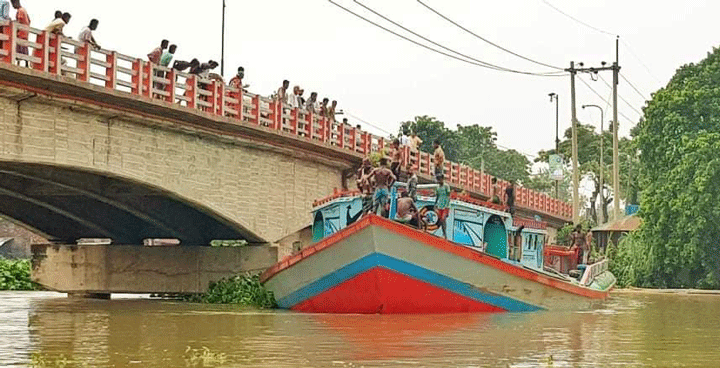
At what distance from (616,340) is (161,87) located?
38.8ft

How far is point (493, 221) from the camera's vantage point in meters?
26.4

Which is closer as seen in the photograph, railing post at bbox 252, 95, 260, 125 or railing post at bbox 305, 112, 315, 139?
railing post at bbox 252, 95, 260, 125

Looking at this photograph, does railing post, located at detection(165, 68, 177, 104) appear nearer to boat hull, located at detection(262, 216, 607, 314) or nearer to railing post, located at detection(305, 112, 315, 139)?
boat hull, located at detection(262, 216, 607, 314)

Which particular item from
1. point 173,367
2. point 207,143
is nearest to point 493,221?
point 207,143

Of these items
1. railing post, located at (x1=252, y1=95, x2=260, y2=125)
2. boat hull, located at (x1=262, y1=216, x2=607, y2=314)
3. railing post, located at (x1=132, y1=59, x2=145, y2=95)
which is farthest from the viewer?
railing post, located at (x1=252, y1=95, x2=260, y2=125)

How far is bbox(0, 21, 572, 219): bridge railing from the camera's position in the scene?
21.5m

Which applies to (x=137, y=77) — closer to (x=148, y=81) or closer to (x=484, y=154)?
(x=148, y=81)

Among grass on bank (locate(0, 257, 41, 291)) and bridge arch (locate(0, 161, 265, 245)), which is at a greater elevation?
bridge arch (locate(0, 161, 265, 245))

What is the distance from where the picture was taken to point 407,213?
23.2 m

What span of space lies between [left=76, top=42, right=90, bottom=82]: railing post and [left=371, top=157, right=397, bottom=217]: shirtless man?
5276mm

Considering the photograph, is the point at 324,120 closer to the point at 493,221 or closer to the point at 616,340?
the point at 493,221

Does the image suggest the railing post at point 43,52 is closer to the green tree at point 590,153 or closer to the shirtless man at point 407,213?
the shirtless man at point 407,213

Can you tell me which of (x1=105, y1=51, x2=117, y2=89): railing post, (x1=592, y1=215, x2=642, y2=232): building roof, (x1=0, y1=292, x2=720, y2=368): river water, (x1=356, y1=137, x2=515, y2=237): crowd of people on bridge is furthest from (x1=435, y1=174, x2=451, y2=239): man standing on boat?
(x1=592, y1=215, x2=642, y2=232): building roof

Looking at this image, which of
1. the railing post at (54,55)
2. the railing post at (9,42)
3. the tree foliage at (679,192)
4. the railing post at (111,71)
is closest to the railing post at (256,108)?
the railing post at (111,71)
